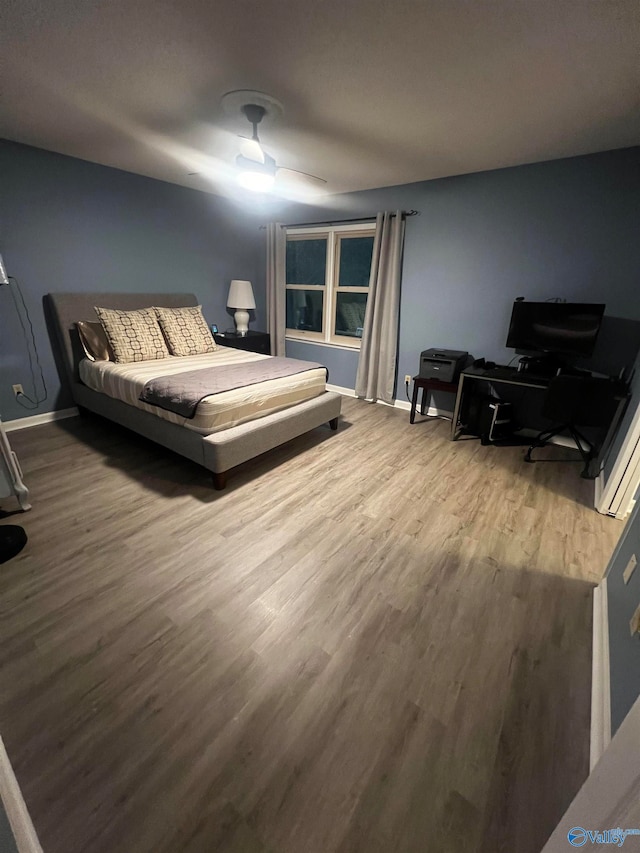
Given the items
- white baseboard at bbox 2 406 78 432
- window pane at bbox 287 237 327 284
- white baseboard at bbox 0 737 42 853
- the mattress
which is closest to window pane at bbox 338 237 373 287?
window pane at bbox 287 237 327 284

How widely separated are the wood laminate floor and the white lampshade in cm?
290

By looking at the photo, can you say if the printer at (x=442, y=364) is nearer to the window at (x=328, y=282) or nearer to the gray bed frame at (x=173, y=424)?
the gray bed frame at (x=173, y=424)

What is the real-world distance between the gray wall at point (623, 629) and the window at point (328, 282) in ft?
11.3

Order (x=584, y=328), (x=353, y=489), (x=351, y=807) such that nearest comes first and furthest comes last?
(x=351, y=807)
(x=353, y=489)
(x=584, y=328)

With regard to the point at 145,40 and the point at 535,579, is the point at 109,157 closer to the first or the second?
the point at 145,40

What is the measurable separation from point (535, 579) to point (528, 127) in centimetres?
278

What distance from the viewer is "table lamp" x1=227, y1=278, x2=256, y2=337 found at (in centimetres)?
456

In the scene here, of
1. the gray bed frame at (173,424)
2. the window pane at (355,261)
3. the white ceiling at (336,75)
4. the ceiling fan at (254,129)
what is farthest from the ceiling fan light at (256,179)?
the window pane at (355,261)

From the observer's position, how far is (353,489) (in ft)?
8.18

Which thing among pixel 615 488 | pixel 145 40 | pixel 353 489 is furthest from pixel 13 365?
pixel 615 488

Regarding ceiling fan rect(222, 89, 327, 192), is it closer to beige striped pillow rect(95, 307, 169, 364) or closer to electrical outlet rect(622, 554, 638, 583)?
beige striped pillow rect(95, 307, 169, 364)

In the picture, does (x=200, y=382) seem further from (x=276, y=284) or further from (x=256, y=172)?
(x=276, y=284)

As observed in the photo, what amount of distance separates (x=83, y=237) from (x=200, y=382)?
85.2 inches

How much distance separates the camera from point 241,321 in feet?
15.5
